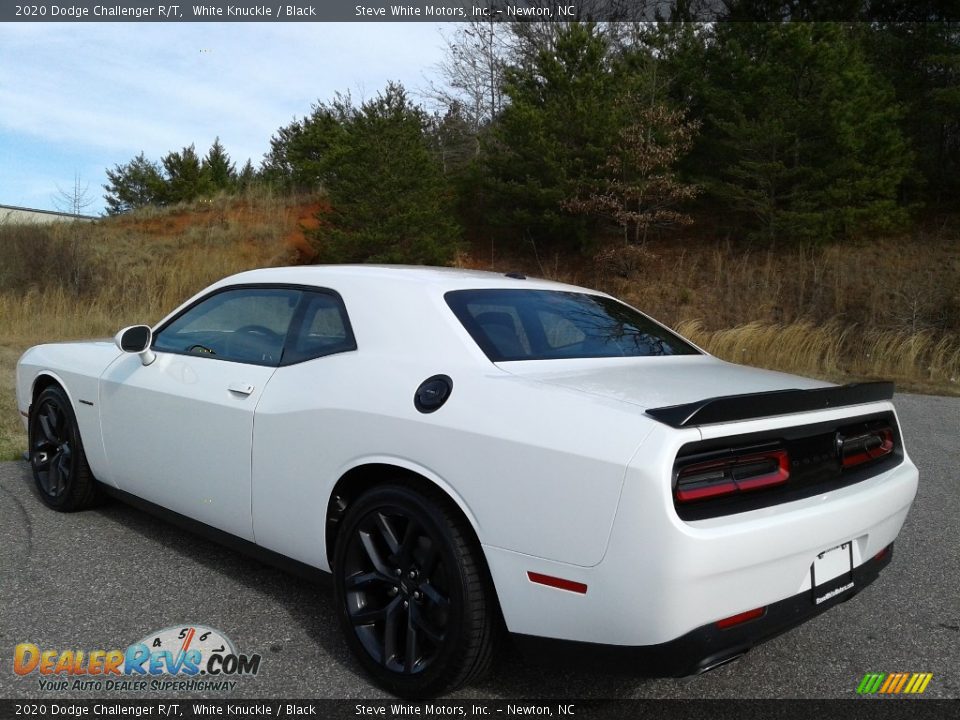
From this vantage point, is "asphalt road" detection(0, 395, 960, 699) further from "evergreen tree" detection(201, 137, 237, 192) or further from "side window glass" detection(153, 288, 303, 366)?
"evergreen tree" detection(201, 137, 237, 192)

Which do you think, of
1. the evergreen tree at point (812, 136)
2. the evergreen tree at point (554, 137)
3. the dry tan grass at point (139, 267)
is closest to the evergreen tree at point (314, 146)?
the dry tan grass at point (139, 267)

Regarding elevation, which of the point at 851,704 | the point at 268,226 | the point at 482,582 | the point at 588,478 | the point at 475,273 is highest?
the point at 268,226

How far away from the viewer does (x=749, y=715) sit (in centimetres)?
266

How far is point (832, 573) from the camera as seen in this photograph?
2.63m

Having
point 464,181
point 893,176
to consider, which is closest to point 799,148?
point 893,176

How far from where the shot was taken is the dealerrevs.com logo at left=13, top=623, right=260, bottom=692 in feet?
9.34

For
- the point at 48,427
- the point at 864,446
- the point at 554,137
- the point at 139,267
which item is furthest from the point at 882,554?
the point at 139,267

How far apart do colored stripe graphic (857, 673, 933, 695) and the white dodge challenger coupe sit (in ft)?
1.29

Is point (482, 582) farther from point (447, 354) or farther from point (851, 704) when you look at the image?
point (851, 704)

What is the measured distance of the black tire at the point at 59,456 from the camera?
14.9 feet

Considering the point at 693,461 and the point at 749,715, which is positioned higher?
the point at 693,461

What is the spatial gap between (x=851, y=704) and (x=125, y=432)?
3401 mm

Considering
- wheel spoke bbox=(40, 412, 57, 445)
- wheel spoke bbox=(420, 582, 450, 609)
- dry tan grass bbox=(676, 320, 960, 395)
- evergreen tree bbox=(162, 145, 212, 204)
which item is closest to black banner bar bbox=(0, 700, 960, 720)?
wheel spoke bbox=(420, 582, 450, 609)

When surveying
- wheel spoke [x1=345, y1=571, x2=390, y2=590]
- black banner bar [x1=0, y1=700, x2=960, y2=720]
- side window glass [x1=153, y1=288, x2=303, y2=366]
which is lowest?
black banner bar [x1=0, y1=700, x2=960, y2=720]
